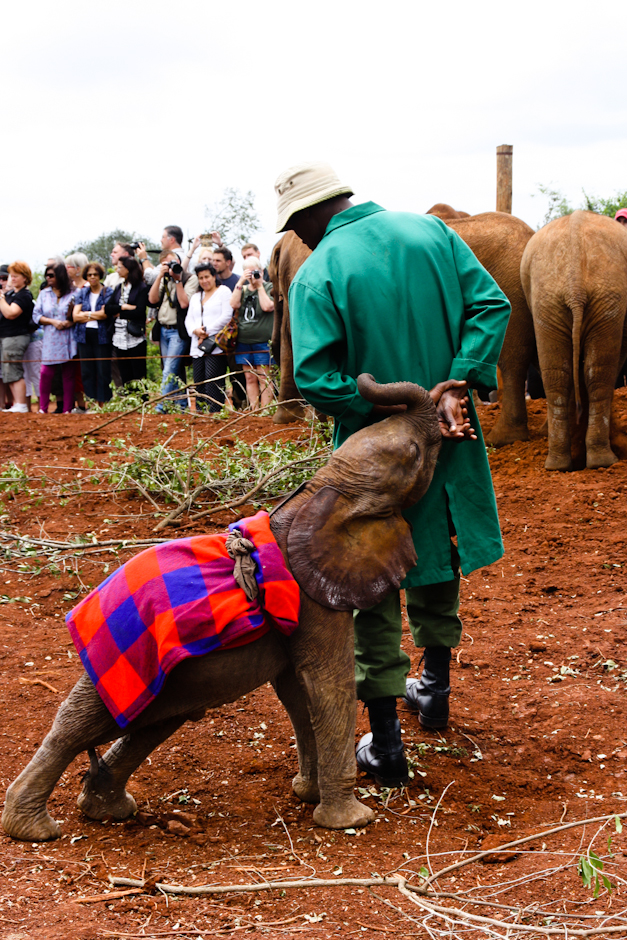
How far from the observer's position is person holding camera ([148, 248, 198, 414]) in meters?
9.66

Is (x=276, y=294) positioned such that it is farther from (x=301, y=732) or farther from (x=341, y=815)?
(x=341, y=815)

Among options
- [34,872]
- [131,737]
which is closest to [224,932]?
[34,872]

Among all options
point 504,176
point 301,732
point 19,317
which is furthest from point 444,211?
point 301,732

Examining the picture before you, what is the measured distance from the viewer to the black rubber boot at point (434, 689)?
140 inches

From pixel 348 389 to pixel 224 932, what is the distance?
5.17ft

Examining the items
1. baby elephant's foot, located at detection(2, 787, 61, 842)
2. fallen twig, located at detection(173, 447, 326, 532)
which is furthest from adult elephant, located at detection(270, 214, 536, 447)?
baby elephant's foot, located at detection(2, 787, 61, 842)

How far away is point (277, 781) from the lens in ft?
10.9

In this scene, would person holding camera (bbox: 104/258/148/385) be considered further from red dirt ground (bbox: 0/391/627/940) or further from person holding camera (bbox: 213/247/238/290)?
red dirt ground (bbox: 0/391/627/940)

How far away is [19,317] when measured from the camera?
1080cm

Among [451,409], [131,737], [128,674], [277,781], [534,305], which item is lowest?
[277,781]

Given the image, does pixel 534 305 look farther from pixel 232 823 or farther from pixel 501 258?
pixel 232 823

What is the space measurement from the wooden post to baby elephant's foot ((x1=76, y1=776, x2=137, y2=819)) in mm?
9450

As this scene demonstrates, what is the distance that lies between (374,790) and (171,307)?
7.49m

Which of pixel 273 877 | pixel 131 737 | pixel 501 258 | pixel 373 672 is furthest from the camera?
pixel 501 258
